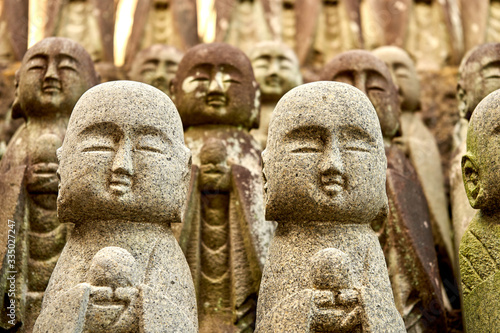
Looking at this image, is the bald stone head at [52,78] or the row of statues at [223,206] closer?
the row of statues at [223,206]

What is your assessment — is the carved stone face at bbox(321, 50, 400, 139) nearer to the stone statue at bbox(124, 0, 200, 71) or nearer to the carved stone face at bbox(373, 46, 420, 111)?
the carved stone face at bbox(373, 46, 420, 111)

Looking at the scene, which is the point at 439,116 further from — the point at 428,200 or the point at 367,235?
the point at 367,235

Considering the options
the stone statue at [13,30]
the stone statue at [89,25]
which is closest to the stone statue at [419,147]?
the stone statue at [89,25]

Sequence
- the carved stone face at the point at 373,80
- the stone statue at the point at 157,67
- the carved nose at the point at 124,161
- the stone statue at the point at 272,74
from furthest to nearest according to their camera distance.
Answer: the stone statue at the point at 157,67 → the stone statue at the point at 272,74 → the carved stone face at the point at 373,80 → the carved nose at the point at 124,161

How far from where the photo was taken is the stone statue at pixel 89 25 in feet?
28.7

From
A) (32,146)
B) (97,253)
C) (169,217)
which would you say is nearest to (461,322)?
(169,217)

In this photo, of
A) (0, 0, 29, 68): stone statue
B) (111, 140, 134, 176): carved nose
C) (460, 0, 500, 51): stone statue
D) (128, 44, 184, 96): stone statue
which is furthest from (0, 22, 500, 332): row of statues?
(0, 0, 29, 68): stone statue

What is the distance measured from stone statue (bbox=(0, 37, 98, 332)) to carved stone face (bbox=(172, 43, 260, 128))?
2.81 ft

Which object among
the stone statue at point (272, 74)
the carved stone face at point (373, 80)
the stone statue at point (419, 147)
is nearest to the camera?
the carved stone face at point (373, 80)

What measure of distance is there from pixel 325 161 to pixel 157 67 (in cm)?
365

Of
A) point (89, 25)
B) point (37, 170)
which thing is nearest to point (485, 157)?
point (37, 170)

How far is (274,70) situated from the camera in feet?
24.5

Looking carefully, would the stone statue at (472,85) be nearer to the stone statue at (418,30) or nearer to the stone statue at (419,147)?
the stone statue at (419,147)

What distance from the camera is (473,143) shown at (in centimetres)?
478
